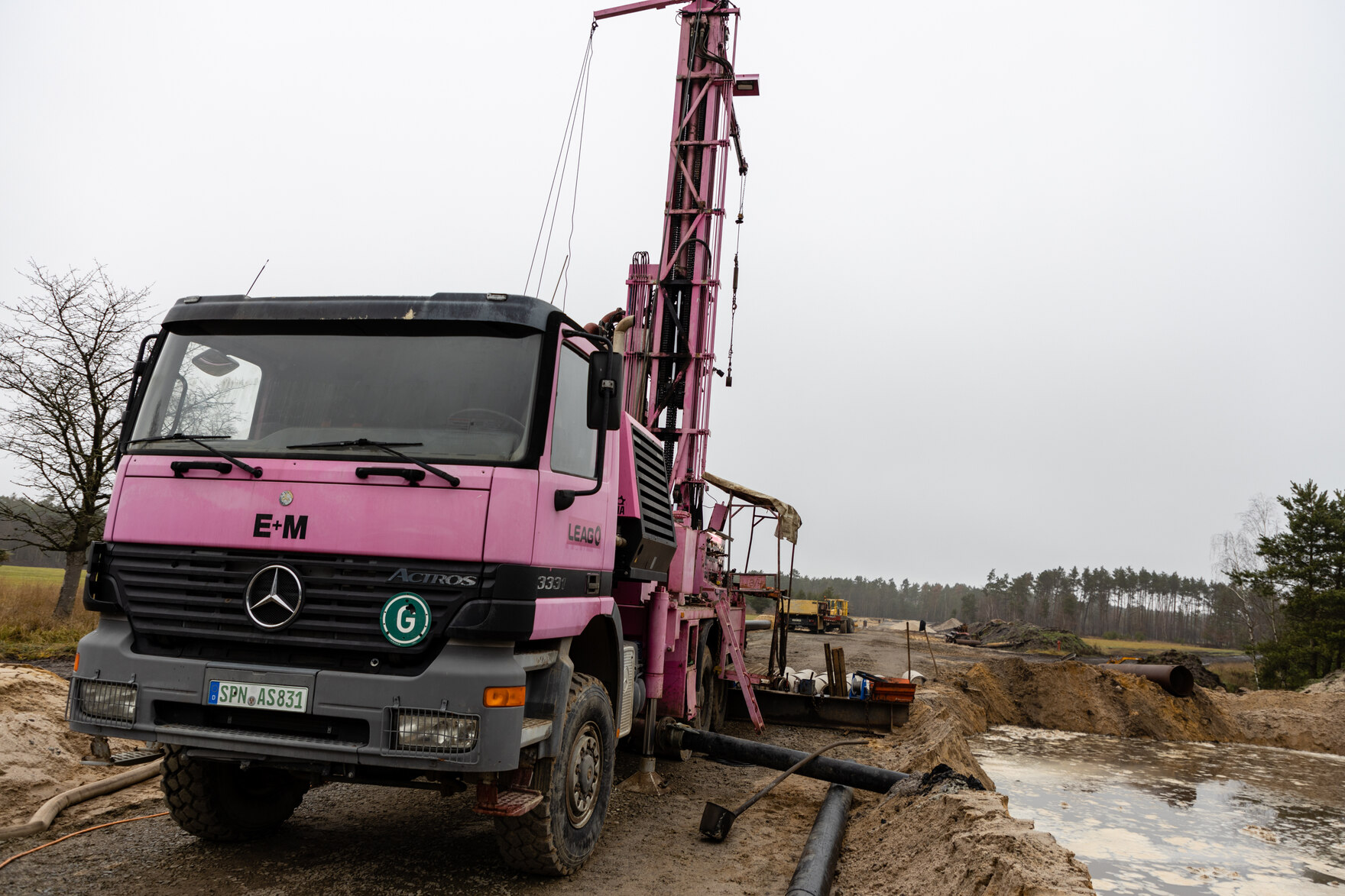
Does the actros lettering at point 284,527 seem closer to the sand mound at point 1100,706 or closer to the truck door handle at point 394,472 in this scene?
the truck door handle at point 394,472

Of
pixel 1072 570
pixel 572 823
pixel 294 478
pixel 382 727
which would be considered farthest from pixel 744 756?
pixel 1072 570

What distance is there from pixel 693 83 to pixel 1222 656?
54.7m

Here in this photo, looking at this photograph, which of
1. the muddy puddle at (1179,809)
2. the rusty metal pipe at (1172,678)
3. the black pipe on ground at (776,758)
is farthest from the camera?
the rusty metal pipe at (1172,678)

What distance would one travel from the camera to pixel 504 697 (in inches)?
148

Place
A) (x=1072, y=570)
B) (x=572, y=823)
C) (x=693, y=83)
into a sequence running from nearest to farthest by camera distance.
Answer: (x=572, y=823), (x=693, y=83), (x=1072, y=570)

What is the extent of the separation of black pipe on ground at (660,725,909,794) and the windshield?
15.8 ft

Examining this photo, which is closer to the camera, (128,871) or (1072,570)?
(128,871)

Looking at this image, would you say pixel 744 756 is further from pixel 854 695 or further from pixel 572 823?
pixel 854 695

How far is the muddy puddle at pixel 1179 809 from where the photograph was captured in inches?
309

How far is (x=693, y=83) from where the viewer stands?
1481 centimetres

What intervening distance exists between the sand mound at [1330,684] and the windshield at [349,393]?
27.5 m

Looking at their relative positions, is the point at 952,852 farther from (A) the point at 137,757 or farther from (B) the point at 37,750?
(B) the point at 37,750

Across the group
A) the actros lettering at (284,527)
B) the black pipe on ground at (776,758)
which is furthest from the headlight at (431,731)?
the black pipe on ground at (776,758)

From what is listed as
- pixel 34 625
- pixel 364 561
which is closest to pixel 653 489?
pixel 364 561
